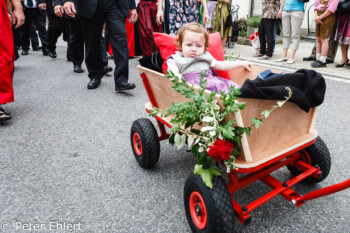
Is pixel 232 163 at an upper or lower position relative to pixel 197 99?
lower

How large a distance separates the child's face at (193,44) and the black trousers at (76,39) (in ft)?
10.6

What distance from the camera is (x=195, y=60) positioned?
2.22 m

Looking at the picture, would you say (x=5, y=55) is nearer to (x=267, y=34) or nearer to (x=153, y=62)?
(x=153, y=62)

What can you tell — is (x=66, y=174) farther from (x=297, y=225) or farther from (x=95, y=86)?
(x=95, y=86)

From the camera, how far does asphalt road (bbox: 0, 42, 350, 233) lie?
1.67 m

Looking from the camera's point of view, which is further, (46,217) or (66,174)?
(66,174)

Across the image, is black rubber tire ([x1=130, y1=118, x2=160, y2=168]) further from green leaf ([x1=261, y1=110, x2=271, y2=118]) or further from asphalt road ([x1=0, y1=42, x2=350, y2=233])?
green leaf ([x1=261, y1=110, x2=271, y2=118])

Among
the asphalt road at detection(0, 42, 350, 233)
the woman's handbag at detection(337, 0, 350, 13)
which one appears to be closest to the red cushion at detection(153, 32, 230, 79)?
the asphalt road at detection(0, 42, 350, 233)

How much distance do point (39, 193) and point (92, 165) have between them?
1.53 feet

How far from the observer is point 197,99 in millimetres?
1366

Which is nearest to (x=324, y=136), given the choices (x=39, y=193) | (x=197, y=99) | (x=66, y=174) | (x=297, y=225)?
(x=297, y=225)

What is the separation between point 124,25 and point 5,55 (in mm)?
1590

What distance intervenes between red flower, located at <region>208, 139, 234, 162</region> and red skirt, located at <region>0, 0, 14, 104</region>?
2630 mm

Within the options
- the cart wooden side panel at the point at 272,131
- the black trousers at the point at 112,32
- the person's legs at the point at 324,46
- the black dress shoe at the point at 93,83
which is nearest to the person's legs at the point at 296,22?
the person's legs at the point at 324,46
